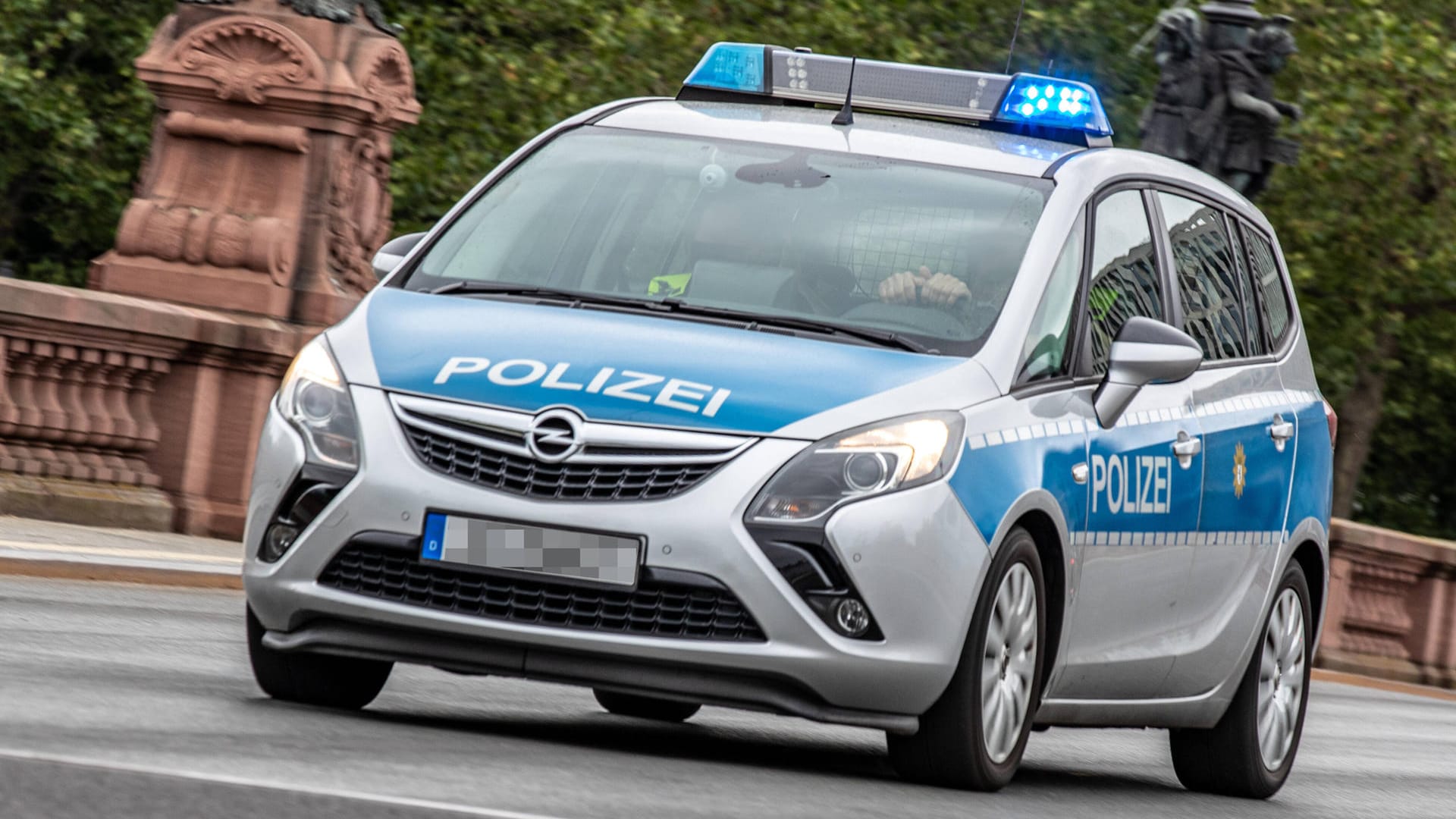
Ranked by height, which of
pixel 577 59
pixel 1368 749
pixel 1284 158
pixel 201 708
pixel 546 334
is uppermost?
pixel 546 334

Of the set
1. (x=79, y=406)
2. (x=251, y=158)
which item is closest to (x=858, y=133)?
(x=79, y=406)

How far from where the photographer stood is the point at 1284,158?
55.1ft

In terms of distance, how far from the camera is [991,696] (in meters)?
6.95

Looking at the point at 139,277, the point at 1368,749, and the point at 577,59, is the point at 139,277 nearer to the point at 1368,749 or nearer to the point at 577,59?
the point at 1368,749

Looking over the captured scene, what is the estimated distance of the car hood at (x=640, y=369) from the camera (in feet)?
21.5

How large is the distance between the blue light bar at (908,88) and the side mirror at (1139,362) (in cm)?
99

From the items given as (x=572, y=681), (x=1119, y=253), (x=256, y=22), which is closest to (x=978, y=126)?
(x=1119, y=253)

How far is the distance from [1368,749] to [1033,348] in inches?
244

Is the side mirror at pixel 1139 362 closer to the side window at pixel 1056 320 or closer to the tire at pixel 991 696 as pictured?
the side window at pixel 1056 320

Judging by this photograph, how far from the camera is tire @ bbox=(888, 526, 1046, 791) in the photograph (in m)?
6.79

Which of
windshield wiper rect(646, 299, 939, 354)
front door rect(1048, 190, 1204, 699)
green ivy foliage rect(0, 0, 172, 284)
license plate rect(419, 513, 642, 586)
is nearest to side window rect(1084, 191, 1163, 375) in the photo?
front door rect(1048, 190, 1204, 699)

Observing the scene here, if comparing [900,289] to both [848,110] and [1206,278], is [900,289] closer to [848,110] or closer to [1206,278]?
[848,110]

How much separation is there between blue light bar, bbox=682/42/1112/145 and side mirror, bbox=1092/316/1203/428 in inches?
39.0

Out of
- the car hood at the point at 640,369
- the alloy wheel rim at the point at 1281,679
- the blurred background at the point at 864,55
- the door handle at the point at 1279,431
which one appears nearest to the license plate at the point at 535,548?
the car hood at the point at 640,369
